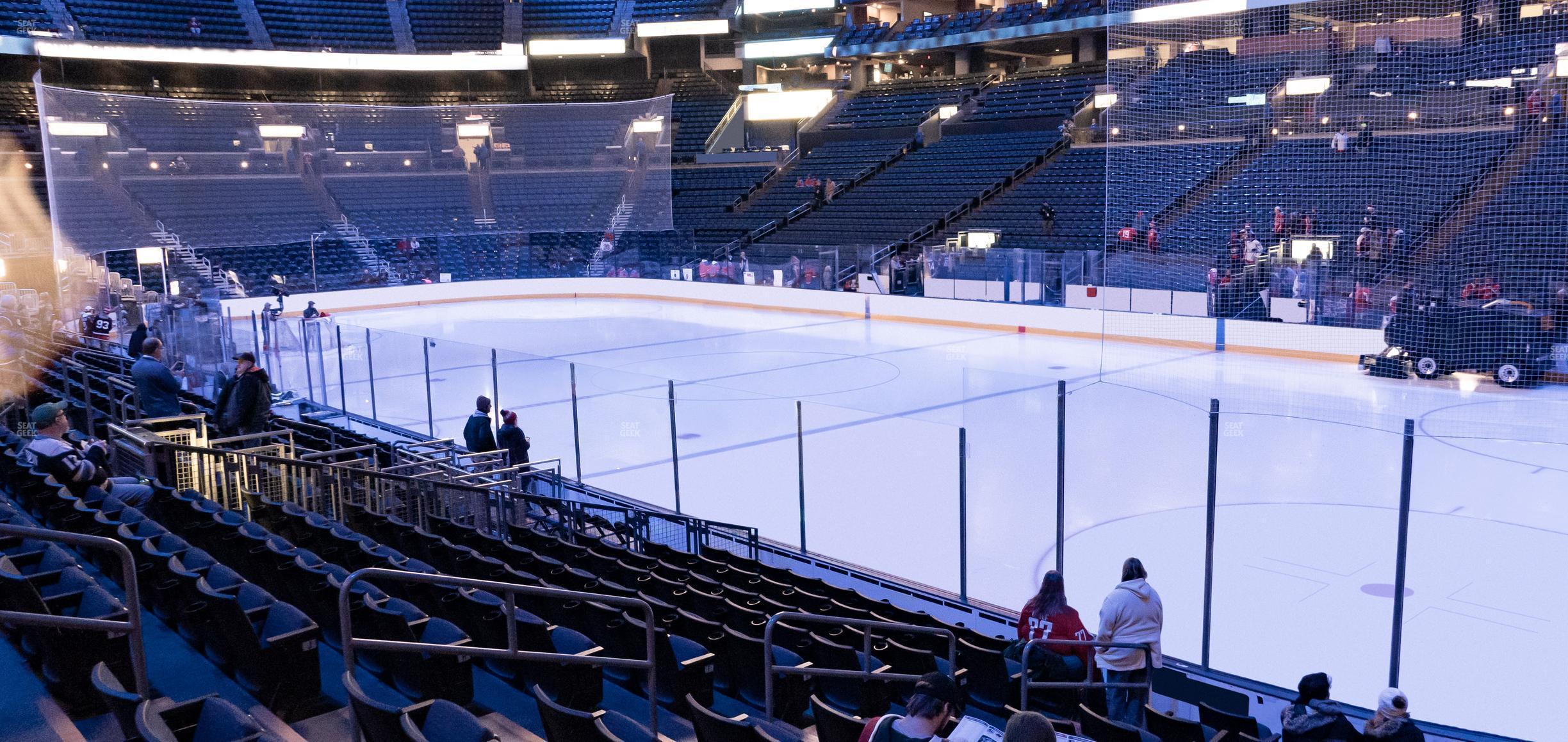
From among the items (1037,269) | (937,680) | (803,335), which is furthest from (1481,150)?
(937,680)

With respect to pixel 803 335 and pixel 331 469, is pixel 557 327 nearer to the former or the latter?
pixel 803 335

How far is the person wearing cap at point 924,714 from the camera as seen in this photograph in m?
3.25

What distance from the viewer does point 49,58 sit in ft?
112

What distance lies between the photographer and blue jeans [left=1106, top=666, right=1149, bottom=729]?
570cm

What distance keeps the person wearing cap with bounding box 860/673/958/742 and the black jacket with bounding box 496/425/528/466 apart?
770 cm

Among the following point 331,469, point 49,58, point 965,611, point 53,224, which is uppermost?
point 49,58

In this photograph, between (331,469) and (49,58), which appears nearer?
(331,469)

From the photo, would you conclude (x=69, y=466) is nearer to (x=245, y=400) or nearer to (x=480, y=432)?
(x=245, y=400)

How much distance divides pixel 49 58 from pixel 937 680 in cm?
3907

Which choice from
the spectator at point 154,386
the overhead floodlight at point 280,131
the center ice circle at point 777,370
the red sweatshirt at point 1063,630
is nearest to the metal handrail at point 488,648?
the red sweatshirt at point 1063,630

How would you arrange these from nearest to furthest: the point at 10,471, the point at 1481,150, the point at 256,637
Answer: the point at 256,637, the point at 10,471, the point at 1481,150

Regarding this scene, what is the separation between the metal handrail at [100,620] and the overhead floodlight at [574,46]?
40408 mm

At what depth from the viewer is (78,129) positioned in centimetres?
2652

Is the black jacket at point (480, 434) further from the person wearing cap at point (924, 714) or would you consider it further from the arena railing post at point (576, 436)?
the person wearing cap at point (924, 714)
